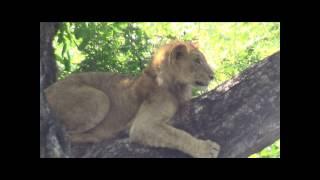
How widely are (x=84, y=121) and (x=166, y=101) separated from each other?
1.08 meters

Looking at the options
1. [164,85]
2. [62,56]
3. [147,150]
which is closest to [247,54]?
[164,85]

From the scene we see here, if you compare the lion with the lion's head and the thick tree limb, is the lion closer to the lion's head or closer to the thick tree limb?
the lion's head

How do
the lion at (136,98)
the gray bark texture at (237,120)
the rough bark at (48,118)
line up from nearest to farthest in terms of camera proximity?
1. the rough bark at (48,118)
2. the gray bark texture at (237,120)
3. the lion at (136,98)

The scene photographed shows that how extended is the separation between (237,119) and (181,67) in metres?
1.59

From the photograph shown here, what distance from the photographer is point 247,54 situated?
1027 cm

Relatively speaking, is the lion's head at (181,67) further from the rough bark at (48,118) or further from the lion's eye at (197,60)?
the rough bark at (48,118)

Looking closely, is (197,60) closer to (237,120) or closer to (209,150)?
(237,120)

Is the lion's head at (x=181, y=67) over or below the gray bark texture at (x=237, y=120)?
over

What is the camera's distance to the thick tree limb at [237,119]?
6.79 metres

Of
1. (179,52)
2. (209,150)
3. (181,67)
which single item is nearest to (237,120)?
(209,150)

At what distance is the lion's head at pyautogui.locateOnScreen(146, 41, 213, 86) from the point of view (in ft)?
26.6

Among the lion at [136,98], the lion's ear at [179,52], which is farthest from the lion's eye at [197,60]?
the lion's ear at [179,52]

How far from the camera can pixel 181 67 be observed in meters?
8.19

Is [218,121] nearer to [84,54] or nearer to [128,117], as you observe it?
[128,117]
